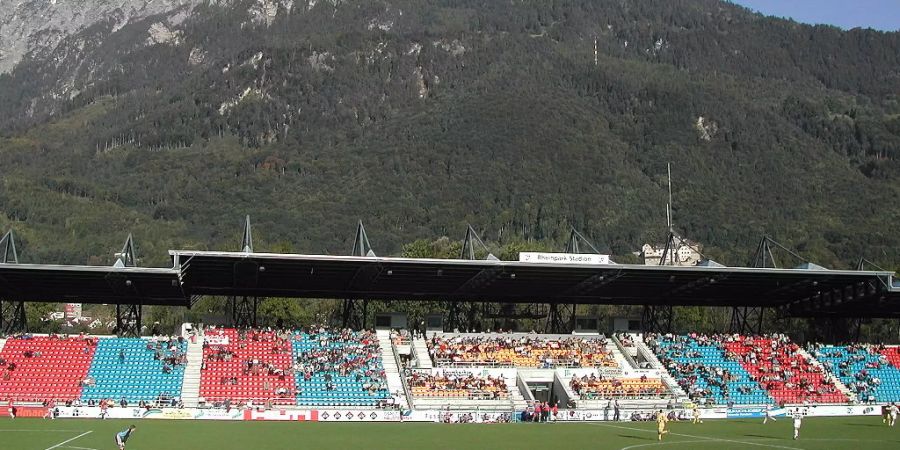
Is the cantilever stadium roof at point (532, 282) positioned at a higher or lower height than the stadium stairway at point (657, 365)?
higher

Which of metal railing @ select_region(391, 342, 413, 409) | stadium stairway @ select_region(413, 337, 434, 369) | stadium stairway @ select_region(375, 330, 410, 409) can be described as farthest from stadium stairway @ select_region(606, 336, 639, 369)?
stadium stairway @ select_region(375, 330, 410, 409)

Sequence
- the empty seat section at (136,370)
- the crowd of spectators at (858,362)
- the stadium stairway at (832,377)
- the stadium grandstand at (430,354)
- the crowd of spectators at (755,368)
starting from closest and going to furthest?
the empty seat section at (136,370)
the stadium grandstand at (430,354)
the crowd of spectators at (755,368)
the stadium stairway at (832,377)
the crowd of spectators at (858,362)

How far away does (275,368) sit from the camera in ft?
230

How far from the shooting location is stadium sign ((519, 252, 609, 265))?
2758 inches

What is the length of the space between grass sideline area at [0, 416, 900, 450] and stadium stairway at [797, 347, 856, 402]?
1302 centimetres

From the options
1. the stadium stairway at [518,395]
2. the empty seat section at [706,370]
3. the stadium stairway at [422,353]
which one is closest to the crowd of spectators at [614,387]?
the empty seat section at [706,370]

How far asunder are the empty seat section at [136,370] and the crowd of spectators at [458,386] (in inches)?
565

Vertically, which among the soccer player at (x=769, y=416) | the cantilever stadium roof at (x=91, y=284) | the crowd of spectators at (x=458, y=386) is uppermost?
the cantilever stadium roof at (x=91, y=284)

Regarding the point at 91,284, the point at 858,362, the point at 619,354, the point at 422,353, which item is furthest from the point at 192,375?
the point at 858,362

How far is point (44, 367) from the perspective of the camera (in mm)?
67625

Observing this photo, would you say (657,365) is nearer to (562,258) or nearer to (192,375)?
(562,258)

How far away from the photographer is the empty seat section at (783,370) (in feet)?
242

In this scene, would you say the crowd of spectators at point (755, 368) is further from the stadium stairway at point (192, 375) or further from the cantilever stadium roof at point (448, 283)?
the stadium stairway at point (192, 375)

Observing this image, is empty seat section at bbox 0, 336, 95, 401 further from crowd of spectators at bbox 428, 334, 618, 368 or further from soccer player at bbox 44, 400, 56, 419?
crowd of spectators at bbox 428, 334, 618, 368
